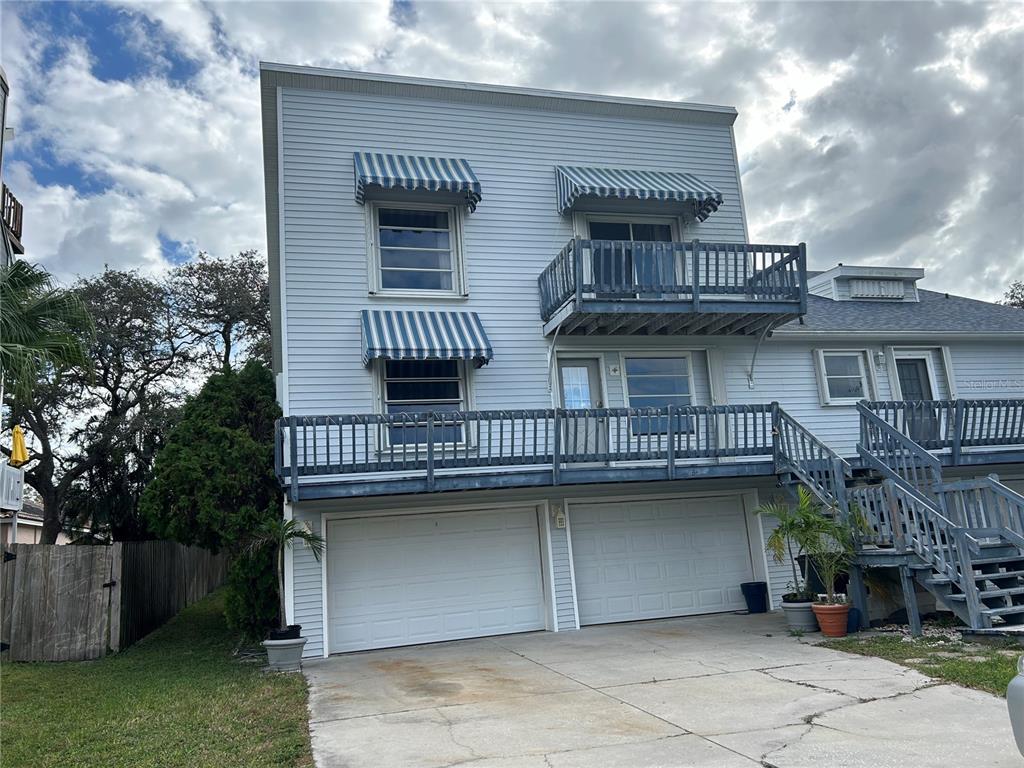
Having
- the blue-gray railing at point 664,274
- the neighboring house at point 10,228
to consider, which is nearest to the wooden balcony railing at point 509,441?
the blue-gray railing at point 664,274

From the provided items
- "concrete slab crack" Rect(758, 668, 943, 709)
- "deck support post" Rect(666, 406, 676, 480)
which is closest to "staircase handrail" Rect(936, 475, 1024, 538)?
"concrete slab crack" Rect(758, 668, 943, 709)

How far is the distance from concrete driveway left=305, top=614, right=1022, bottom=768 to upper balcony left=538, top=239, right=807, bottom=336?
208 inches

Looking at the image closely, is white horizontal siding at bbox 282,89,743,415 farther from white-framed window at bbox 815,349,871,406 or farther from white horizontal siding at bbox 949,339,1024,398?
white horizontal siding at bbox 949,339,1024,398

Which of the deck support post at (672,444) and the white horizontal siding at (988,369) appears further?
the white horizontal siding at (988,369)

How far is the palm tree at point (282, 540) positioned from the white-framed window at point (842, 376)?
32.0ft

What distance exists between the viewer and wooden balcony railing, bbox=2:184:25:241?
54.4 feet

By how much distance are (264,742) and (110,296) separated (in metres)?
19.4

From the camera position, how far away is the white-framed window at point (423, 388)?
1230 centimetres

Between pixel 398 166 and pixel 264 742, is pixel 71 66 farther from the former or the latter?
pixel 264 742

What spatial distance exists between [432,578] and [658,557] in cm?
412

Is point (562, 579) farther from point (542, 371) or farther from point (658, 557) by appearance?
point (542, 371)

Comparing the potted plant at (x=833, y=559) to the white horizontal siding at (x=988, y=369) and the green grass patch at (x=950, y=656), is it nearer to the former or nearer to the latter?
the green grass patch at (x=950, y=656)

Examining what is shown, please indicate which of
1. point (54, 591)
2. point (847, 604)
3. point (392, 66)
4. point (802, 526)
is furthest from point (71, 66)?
point (847, 604)

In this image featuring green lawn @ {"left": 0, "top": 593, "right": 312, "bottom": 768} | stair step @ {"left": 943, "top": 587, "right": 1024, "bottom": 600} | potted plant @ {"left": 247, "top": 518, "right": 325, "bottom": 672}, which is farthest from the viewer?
potted plant @ {"left": 247, "top": 518, "right": 325, "bottom": 672}
